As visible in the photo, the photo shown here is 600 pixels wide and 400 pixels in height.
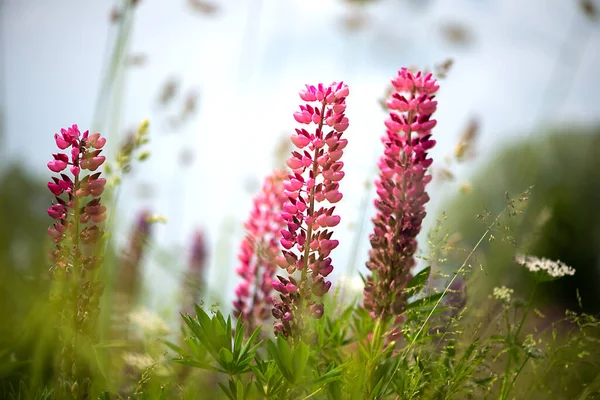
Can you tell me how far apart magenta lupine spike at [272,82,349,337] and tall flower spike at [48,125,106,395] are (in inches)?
20.8

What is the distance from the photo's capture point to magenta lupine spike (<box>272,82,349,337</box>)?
5.65 feet

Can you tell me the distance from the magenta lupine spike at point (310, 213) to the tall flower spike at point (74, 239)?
0.53 metres

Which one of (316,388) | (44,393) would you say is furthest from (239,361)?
(44,393)

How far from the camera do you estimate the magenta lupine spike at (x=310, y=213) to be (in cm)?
172

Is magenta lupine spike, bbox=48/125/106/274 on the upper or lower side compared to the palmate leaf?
upper

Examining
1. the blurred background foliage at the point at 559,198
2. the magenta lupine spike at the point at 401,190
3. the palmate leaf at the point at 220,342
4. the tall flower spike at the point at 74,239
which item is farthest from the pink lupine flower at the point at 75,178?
the blurred background foliage at the point at 559,198

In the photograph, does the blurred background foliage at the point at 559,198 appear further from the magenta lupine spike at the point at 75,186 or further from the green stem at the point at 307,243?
the magenta lupine spike at the point at 75,186

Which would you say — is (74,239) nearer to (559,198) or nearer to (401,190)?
(401,190)

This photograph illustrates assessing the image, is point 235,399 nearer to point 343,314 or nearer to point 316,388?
point 316,388

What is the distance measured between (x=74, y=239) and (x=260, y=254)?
0.88 metres

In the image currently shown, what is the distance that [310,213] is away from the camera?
1752 millimetres

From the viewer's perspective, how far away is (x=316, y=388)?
5.47 feet

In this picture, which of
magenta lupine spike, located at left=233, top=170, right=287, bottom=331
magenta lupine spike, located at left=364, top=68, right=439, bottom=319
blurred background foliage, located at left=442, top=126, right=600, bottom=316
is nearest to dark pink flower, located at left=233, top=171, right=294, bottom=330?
magenta lupine spike, located at left=233, top=170, right=287, bottom=331

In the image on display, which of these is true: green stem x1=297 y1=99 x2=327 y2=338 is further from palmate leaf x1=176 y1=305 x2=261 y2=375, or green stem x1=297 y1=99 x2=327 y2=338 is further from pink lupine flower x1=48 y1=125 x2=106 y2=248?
pink lupine flower x1=48 y1=125 x2=106 y2=248
